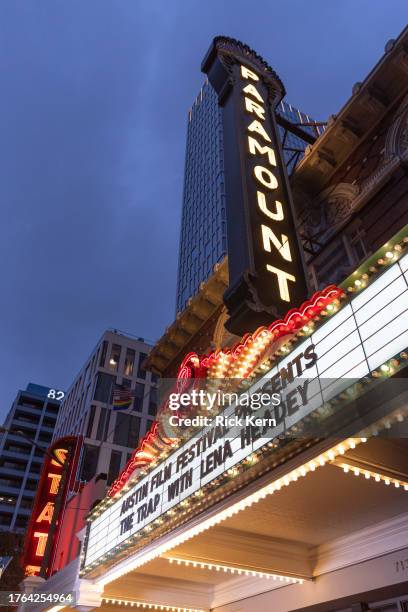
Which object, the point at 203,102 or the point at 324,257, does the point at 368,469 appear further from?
the point at 203,102

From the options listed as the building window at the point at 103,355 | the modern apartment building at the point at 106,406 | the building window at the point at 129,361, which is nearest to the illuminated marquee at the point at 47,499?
the modern apartment building at the point at 106,406

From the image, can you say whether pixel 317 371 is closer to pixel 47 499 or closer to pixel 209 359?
pixel 209 359

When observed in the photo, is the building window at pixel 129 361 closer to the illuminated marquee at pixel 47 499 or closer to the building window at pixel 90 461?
the building window at pixel 90 461

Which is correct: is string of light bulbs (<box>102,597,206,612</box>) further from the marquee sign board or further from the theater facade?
the marquee sign board

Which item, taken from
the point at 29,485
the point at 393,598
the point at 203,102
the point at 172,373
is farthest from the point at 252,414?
the point at 203,102

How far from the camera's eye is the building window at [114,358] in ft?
175

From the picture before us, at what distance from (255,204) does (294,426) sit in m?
7.95

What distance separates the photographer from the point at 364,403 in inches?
183

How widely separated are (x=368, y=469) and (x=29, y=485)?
86.9 metres

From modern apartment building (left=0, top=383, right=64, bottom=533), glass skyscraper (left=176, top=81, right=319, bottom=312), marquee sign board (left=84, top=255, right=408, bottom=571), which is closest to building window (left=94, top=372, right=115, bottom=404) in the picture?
glass skyscraper (left=176, top=81, right=319, bottom=312)

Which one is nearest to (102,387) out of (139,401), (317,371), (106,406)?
(139,401)

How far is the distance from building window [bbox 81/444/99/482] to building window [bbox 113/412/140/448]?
115 inches

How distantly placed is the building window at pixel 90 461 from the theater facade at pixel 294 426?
23.1 metres

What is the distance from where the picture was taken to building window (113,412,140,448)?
47.6 meters
